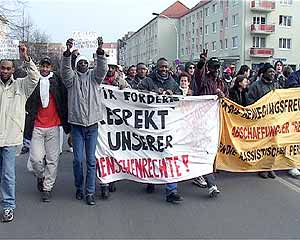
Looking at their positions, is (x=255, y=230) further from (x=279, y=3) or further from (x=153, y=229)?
(x=279, y=3)

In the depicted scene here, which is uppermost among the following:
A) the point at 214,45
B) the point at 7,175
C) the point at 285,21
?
the point at 285,21

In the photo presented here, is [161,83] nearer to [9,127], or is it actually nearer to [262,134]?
[262,134]

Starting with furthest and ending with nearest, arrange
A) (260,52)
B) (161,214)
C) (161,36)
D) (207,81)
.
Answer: (161,36), (260,52), (207,81), (161,214)

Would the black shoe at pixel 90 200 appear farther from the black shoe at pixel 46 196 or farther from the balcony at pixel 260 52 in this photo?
the balcony at pixel 260 52

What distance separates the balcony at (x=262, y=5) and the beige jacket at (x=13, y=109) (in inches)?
2206

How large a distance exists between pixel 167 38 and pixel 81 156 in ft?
306

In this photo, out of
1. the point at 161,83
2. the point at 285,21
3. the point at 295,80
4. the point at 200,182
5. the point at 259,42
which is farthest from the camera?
the point at 285,21

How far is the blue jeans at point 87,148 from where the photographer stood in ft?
19.9

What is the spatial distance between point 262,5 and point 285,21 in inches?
195

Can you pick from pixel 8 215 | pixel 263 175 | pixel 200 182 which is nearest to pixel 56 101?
pixel 8 215

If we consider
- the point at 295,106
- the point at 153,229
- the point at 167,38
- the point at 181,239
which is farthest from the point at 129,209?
the point at 167,38

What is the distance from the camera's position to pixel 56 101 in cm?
615

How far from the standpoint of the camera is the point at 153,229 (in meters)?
4.99

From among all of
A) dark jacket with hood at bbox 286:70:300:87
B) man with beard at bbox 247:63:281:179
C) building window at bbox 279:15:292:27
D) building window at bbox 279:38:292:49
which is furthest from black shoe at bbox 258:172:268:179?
building window at bbox 279:15:292:27
